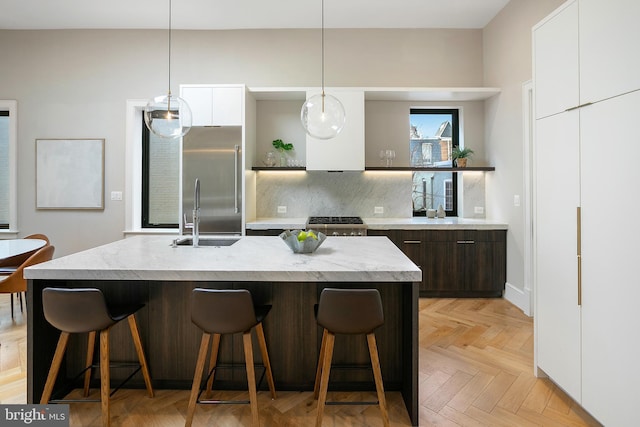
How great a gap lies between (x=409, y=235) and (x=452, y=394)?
2.01 m

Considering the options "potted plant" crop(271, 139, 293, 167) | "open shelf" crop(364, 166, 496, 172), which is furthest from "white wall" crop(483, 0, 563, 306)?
"potted plant" crop(271, 139, 293, 167)

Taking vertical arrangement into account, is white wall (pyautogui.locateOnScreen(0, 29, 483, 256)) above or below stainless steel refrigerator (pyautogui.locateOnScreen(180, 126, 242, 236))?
above

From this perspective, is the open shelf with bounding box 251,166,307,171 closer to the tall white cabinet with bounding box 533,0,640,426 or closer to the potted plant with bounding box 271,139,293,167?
the potted plant with bounding box 271,139,293,167

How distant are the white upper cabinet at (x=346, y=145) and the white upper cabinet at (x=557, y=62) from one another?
2076mm

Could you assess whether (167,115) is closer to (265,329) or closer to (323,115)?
(323,115)

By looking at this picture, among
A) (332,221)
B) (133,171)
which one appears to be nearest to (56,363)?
(332,221)

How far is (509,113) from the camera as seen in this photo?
3.99 m

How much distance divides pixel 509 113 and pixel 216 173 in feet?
11.2

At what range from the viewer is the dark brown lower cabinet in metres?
4.01

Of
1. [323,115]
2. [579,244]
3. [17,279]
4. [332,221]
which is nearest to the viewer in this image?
[579,244]

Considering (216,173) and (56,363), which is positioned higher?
(216,173)

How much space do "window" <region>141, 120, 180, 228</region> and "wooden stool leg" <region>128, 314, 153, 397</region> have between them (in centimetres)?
287

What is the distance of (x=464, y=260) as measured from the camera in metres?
4.02

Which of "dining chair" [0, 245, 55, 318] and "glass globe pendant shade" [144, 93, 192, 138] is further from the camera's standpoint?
"dining chair" [0, 245, 55, 318]
